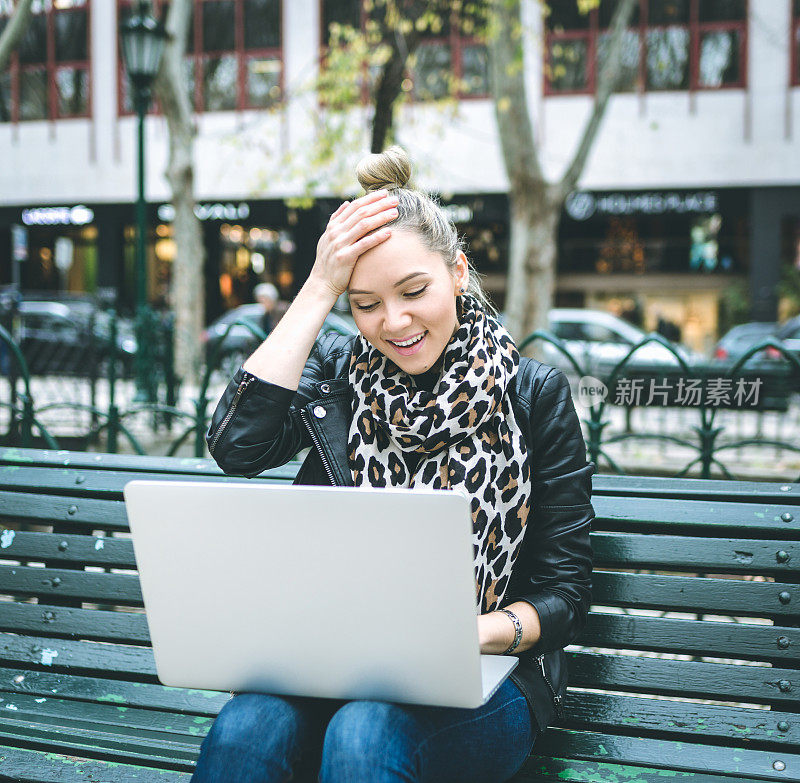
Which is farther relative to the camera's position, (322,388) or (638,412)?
(638,412)

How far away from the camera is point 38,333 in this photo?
36.6 ft

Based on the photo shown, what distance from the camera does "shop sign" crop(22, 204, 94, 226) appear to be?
73.8ft

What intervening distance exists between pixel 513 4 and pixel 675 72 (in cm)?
1192

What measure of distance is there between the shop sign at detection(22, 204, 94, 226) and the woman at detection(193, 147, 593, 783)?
22.1 m

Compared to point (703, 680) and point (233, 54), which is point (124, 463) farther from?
point (233, 54)

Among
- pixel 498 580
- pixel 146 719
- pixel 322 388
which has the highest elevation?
pixel 322 388

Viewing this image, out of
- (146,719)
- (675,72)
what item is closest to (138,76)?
(146,719)

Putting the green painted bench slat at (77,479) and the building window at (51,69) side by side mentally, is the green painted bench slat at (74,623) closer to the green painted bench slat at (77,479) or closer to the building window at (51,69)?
the green painted bench slat at (77,479)

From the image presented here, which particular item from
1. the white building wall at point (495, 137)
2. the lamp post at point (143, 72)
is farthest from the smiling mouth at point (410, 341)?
the white building wall at point (495, 137)

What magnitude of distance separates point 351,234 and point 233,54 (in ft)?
67.9

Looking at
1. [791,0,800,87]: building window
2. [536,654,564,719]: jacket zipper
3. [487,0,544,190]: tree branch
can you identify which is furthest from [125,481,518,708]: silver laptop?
[791,0,800,87]: building window

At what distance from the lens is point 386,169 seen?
2.06 m

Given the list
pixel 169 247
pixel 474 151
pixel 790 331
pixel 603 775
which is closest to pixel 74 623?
pixel 603 775

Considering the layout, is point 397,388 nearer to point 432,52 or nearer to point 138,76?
point 138,76
